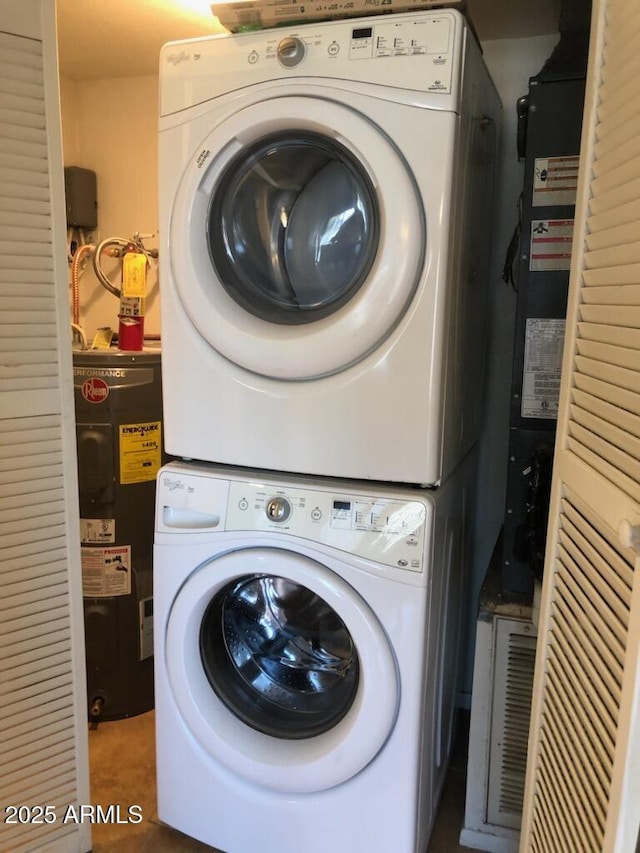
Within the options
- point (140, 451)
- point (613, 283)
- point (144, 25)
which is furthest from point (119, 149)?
point (613, 283)

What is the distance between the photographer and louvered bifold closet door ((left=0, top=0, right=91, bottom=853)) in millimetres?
1201

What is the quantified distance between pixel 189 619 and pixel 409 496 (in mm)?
525

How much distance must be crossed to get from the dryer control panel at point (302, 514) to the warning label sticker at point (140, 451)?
0.46 m

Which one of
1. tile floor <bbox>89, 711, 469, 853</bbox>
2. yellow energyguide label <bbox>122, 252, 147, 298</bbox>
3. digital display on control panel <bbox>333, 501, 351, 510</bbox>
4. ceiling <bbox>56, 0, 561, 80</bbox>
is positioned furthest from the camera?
yellow energyguide label <bbox>122, 252, 147, 298</bbox>

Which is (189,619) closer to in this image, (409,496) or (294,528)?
(294,528)

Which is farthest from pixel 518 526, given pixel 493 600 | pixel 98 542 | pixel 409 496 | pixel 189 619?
pixel 98 542

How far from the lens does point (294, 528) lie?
1.25m

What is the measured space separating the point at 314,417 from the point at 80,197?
154 centimetres

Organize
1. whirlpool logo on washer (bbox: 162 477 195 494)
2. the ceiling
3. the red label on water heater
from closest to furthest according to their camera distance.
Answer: whirlpool logo on washer (bbox: 162 477 195 494), the ceiling, the red label on water heater

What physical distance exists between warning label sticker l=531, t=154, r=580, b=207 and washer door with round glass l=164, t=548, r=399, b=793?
0.83 m

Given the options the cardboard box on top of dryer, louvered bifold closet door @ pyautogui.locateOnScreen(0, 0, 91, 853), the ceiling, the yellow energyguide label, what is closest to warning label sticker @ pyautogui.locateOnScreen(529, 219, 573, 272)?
the cardboard box on top of dryer

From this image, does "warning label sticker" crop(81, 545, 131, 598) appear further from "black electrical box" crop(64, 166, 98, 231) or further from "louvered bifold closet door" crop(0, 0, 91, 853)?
"black electrical box" crop(64, 166, 98, 231)

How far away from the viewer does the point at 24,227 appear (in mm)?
1227

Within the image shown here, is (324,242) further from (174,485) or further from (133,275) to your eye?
(133,275)
